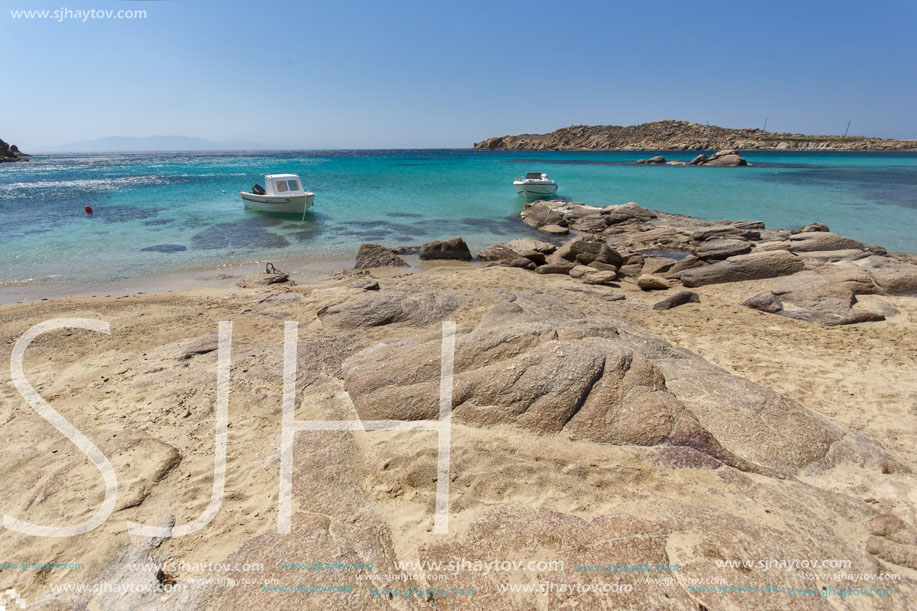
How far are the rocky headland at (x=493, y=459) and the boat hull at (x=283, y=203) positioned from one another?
52.9ft

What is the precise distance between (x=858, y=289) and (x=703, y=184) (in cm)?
3317

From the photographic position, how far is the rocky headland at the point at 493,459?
2.73m

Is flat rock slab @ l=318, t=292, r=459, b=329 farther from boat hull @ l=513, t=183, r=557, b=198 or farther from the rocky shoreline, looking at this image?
the rocky shoreline

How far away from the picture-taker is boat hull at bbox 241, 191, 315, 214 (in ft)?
73.2

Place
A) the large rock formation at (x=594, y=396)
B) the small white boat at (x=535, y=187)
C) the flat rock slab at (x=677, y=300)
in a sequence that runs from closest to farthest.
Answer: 1. the large rock formation at (x=594, y=396)
2. the flat rock slab at (x=677, y=300)
3. the small white boat at (x=535, y=187)

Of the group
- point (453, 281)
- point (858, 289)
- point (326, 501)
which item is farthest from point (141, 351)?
point (858, 289)

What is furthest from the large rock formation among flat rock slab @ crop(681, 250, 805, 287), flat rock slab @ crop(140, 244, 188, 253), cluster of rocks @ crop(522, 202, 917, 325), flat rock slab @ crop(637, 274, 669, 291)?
flat rock slab @ crop(140, 244, 188, 253)

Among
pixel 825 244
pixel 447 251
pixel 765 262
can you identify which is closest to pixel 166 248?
pixel 447 251

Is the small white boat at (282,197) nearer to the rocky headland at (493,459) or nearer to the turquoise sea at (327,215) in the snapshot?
the turquoise sea at (327,215)

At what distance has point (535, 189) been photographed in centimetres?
2795

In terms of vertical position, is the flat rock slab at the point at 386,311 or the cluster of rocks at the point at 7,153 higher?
the cluster of rocks at the point at 7,153

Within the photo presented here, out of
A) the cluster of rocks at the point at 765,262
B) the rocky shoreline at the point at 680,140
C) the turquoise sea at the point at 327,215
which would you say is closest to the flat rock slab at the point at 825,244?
the cluster of rocks at the point at 765,262

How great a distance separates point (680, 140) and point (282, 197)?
11686cm

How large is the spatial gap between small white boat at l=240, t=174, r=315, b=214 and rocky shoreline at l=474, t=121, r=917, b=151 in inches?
4283
